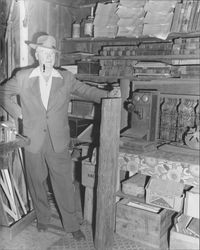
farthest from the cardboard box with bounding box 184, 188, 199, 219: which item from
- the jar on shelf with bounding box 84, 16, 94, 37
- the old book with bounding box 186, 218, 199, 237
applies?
the jar on shelf with bounding box 84, 16, 94, 37

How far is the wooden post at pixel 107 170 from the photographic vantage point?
6.97ft

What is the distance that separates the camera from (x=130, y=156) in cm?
229

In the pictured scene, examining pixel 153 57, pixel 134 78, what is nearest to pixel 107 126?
pixel 134 78

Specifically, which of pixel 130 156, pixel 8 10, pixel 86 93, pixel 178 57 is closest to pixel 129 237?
pixel 130 156

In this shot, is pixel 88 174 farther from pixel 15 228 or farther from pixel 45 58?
pixel 45 58

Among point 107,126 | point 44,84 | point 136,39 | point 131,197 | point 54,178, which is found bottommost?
point 131,197

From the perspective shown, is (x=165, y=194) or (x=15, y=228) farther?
(x=15, y=228)

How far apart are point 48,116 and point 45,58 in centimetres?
40

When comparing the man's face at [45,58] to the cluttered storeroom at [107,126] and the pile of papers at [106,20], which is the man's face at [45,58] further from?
the pile of papers at [106,20]

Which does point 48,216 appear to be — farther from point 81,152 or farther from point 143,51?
point 143,51

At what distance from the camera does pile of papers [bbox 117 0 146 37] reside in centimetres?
226

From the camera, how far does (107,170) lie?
2.19 metres

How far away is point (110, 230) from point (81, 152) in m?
0.85

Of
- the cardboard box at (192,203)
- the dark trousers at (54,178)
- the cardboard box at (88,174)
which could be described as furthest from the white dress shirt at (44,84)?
the cardboard box at (192,203)
